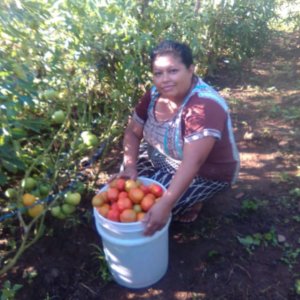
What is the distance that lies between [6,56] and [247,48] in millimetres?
3499

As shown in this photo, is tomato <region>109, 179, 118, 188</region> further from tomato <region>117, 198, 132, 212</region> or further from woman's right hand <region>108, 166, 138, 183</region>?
tomato <region>117, 198, 132, 212</region>

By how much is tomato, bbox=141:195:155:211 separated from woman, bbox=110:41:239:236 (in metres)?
0.05

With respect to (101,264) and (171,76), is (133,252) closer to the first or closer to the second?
(101,264)

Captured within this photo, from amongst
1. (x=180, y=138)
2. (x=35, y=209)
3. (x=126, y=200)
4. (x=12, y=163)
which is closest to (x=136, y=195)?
(x=126, y=200)

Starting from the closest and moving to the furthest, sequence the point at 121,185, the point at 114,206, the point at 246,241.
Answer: the point at 114,206 → the point at 121,185 → the point at 246,241

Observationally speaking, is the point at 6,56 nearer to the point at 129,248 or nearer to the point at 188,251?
the point at 129,248

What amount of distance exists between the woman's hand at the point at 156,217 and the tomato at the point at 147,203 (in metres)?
0.04

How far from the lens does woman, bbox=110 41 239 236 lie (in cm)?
178

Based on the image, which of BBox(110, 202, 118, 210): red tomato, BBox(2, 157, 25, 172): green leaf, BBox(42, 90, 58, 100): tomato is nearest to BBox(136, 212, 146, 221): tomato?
BBox(110, 202, 118, 210): red tomato

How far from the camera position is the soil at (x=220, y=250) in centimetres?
194

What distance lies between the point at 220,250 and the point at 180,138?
710 mm

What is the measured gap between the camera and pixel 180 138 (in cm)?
195

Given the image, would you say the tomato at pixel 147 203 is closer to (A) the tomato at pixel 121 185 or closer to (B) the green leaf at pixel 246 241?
(A) the tomato at pixel 121 185

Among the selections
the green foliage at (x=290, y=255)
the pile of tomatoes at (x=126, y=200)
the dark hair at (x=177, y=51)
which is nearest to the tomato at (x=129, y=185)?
the pile of tomatoes at (x=126, y=200)
